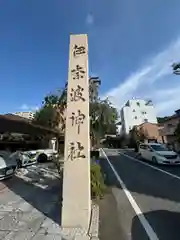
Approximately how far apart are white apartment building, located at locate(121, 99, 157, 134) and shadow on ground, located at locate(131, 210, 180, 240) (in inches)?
2204

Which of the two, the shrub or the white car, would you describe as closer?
the shrub

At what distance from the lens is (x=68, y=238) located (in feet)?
12.9

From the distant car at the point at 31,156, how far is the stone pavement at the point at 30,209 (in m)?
2.95

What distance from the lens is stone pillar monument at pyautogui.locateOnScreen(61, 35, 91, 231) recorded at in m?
4.43

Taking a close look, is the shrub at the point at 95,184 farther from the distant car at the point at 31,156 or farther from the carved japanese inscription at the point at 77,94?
the distant car at the point at 31,156

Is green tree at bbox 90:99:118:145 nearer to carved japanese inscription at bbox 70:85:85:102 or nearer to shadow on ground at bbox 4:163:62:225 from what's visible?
shadow on ground at bbox 4:163:62:225

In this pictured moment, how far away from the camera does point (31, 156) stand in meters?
14.4

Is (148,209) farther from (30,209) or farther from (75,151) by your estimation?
(30,209)

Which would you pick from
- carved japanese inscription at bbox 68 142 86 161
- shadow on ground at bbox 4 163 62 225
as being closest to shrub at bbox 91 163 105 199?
shadow on ground at bbox 4 163 62 225

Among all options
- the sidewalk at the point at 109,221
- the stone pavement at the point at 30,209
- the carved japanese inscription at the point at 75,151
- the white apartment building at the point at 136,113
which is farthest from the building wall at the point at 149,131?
the carved japanese inscription at the point at 75,151

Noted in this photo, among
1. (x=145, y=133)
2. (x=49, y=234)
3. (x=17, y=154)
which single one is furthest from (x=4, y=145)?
(x=145, y=133)

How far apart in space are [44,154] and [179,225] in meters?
13.3

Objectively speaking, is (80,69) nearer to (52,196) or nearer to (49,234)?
(49,234)

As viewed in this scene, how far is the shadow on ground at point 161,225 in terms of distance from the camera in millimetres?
4133
